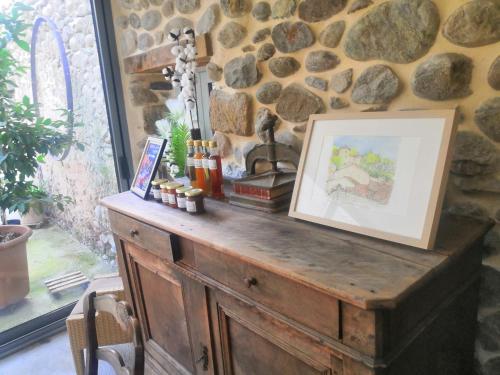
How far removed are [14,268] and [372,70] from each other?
8.15 feet

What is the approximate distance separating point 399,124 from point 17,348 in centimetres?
253

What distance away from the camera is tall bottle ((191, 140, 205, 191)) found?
155cm

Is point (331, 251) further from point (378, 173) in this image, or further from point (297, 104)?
point (297, 104)

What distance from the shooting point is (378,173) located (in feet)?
3.40

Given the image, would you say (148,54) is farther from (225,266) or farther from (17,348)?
(17,348)

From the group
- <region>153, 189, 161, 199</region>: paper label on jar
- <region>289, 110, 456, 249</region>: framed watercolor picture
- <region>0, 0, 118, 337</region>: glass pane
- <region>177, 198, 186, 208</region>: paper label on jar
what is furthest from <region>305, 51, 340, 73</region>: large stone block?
<region>0, 0, 118, 337</region>: glass pane

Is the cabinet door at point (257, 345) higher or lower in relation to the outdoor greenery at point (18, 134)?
lower

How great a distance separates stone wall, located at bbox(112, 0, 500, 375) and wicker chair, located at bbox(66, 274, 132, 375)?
102cm

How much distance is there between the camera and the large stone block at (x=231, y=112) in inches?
65.7

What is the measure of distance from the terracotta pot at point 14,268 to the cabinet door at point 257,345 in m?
1.80

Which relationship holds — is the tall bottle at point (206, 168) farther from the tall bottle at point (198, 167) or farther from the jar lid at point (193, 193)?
the jar lid at point (193, 193)

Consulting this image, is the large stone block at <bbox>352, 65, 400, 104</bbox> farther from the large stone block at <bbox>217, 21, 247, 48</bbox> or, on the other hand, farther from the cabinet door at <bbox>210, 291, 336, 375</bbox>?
the cabinet door at <bbox>210, 291, 336, 375</bbox>

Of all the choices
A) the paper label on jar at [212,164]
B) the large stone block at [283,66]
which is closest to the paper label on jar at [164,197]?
the paper label on jar at [212,164]

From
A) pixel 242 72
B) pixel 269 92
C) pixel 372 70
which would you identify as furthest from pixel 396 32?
pixel 242 72
